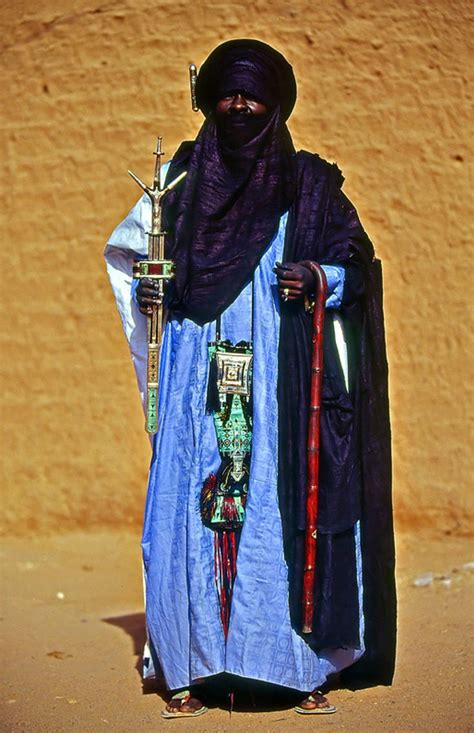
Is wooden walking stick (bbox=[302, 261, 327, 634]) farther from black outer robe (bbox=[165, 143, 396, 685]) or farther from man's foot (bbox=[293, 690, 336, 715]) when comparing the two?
man's foot (bbox=[293, 690, 336, 715])

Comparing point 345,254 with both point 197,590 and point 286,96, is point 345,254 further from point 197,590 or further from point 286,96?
point 197,590

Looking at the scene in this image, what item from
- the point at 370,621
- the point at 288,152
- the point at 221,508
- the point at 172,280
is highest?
the point at 288,152

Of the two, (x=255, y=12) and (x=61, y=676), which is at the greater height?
(x=255, y=12)

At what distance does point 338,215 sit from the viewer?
206 inches

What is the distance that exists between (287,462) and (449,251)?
3.57m

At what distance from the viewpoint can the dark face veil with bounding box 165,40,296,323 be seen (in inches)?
Result: 201

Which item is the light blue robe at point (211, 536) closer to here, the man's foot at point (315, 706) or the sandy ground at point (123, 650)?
the man's foot at point (315, 706)

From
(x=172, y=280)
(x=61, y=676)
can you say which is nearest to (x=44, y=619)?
(x=61, y=676)

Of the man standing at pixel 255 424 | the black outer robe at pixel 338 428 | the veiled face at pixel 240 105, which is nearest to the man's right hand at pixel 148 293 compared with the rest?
the man standing at pixel 255 424

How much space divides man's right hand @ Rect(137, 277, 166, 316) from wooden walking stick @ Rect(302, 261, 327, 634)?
1.81 feet

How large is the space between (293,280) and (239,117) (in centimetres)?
63

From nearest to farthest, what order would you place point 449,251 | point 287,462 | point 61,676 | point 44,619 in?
point 287,462 < point 61,676 < point 44,619 < point 449,251

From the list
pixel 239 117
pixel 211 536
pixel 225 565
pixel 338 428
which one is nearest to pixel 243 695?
pixel 225 565

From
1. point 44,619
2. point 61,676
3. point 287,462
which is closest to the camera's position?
point 287,462
